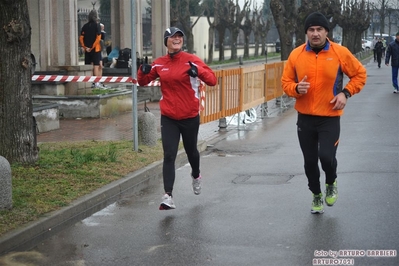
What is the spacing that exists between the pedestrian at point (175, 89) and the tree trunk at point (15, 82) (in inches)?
87.9

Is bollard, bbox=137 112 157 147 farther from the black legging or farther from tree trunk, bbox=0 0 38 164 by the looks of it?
the black legging

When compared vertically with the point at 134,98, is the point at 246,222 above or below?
below

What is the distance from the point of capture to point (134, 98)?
12.0 metres

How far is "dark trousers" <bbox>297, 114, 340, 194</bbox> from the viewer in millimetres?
8023

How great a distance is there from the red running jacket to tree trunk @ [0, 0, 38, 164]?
2.40 meters

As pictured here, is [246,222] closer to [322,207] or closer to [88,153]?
[322,207]

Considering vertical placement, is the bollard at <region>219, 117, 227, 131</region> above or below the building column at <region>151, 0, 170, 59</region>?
below

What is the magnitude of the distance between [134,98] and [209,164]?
1.48 meters

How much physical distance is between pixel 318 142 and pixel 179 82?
1594 millimetres

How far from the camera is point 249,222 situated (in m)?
8.12

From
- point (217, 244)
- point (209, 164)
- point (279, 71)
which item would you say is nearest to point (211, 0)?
point (279, 71)

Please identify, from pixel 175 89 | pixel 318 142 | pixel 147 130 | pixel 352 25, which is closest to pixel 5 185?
pixel 175 89

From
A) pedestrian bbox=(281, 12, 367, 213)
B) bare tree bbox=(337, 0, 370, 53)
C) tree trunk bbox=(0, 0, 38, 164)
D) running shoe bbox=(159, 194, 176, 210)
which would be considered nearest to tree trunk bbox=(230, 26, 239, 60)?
bare tree bbox=(337, 0, 370, 53)

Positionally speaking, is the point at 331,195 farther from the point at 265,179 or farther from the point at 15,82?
the point at 15,82
